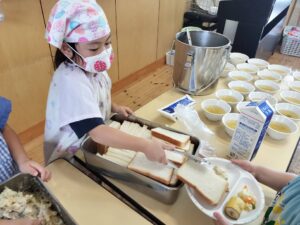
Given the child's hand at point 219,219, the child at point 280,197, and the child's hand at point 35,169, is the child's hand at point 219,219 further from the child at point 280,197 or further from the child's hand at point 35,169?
the child's hand at point 35,169

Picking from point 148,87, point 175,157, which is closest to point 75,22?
point 175,157

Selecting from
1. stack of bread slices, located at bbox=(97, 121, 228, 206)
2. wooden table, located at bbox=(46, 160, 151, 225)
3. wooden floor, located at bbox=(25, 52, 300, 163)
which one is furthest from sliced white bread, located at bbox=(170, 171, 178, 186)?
wooden floor, located at bbox=(25, 52, 300, 163)

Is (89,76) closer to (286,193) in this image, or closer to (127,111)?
(127,111)

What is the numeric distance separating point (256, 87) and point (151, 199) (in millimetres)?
736

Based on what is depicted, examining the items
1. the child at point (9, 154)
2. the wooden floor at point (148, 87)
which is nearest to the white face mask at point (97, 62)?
the child at point (9, 154)

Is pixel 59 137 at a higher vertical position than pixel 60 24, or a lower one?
lower

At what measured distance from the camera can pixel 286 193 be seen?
54cm

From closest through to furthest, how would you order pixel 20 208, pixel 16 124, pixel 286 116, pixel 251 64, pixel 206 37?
pixel 20 208 → pixel 286 116 → pixel 206 37 → pixel 251 64 → pixel 16 124

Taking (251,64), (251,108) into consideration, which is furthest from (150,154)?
(251,64)

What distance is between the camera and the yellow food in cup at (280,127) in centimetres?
85

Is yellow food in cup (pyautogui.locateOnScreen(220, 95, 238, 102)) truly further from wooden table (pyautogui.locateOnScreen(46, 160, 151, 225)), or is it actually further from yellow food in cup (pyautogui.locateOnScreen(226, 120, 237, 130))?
wooden table (pyautogui.locateOnScreen(46, 160, 151, 225))

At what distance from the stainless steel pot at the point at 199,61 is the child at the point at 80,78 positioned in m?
0.31

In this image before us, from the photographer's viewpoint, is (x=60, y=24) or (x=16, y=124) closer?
(x=60, y=24)

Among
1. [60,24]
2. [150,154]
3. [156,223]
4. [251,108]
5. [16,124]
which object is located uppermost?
[60,24]
